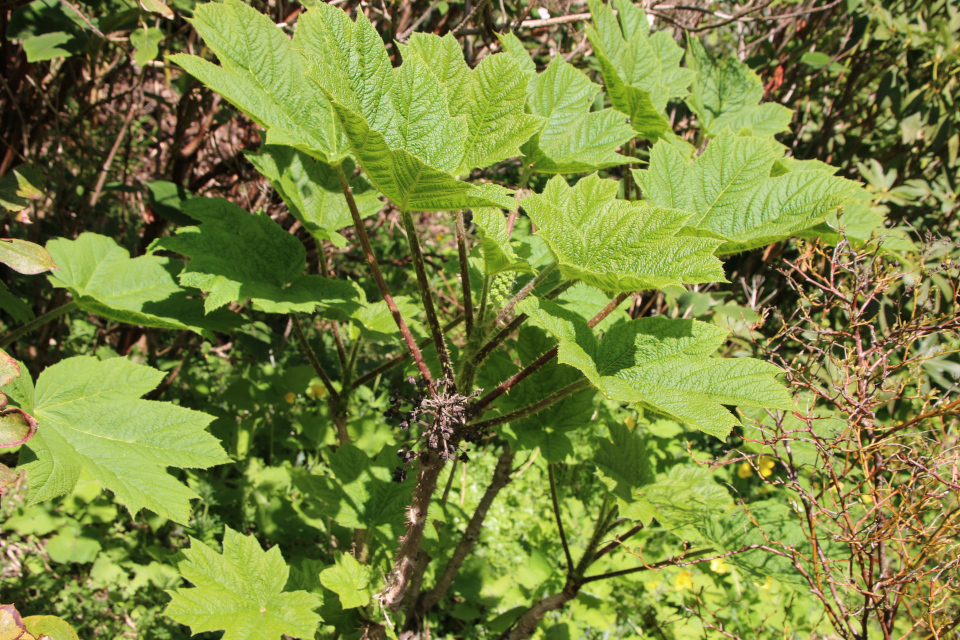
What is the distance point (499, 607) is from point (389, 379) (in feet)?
4.65

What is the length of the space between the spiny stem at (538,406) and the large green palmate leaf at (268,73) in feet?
1.89

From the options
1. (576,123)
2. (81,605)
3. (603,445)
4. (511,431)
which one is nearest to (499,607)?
(603,445)

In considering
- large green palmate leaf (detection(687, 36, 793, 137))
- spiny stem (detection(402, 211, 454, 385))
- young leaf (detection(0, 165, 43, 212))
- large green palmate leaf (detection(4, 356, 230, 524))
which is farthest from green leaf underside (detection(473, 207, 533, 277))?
young leaf (detection(0, 165, 43, 212))

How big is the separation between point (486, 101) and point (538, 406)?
1.84 feet

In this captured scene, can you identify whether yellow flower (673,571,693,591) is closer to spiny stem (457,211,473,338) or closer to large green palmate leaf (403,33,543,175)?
spiny stem (457,211,473,338)

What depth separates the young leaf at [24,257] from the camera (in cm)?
117

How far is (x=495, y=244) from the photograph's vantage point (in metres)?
1.09

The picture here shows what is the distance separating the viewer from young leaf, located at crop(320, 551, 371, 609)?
146 centimetres

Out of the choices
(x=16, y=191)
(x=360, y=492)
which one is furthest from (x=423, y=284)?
(x=16, y=191)

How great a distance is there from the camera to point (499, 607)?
2.40 metres

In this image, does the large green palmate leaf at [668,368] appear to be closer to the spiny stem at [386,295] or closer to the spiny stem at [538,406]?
the spiny stem at [538,406]

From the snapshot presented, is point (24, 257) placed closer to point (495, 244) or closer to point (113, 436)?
point (113, 436)

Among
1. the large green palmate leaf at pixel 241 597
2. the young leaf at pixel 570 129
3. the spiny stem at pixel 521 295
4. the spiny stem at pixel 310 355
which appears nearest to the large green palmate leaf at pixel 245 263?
the spiny stem at pixel 310 355

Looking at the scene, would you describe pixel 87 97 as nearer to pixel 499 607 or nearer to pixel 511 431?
pixel 511 431
